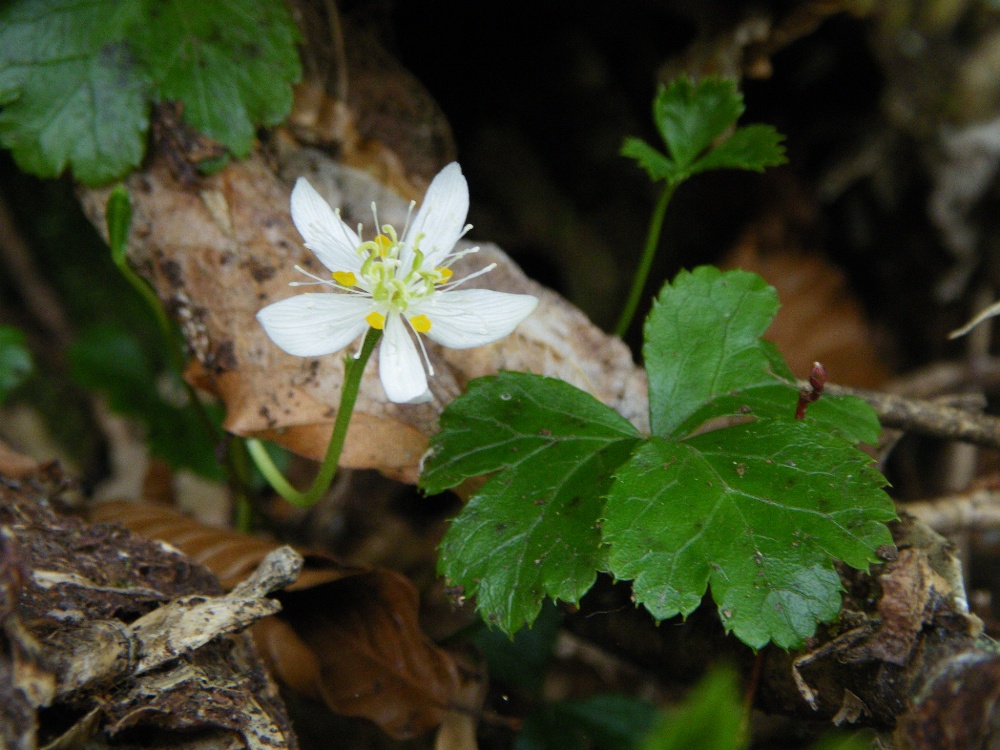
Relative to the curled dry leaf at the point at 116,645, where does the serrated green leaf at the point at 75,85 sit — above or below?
above

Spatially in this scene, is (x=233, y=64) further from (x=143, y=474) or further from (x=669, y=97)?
(x=143, y=474)

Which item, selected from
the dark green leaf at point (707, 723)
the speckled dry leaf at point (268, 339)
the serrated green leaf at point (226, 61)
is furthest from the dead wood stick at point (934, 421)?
the serrated green leaf at point (226, 61)

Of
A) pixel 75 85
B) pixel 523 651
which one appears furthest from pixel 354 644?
pixel 75 85

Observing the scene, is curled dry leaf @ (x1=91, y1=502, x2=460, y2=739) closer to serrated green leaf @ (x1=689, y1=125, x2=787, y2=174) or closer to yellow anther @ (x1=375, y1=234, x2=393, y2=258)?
yellow anther @ (x1=375, y1=234, x2=393, y2=258)

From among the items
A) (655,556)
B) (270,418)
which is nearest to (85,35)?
(270,418)

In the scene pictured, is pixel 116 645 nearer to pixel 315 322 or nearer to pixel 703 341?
pixel 315 322

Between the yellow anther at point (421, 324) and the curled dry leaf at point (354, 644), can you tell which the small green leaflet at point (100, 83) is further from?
the curled dry leaf at point (354, 644)
